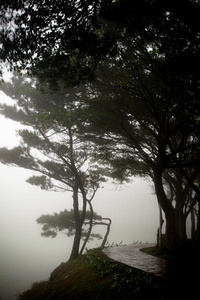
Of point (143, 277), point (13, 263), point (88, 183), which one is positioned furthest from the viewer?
point (13, 263)

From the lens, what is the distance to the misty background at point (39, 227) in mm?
38500

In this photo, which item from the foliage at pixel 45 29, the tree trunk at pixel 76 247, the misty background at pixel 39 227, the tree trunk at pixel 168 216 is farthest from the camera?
the misty background at pixel 39 227

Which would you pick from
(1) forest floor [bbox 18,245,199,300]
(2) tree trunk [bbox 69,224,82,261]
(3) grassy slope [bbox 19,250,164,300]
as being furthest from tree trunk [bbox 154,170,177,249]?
(2) tree trunk [bbox 69,224,82,261]

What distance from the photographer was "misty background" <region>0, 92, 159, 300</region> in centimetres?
3850

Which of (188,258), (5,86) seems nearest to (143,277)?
(188,258)

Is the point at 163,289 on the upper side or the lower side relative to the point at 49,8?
lower

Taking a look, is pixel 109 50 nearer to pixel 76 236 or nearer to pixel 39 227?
pixel 76 236

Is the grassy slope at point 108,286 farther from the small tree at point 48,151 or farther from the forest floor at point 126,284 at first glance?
the small tree at point 48,151

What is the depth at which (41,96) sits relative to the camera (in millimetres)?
10336

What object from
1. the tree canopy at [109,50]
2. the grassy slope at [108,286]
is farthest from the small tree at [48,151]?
the grassy slope at [108,286]

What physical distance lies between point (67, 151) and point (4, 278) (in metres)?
36.3

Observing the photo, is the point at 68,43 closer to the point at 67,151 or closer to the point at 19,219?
the point at 67,151

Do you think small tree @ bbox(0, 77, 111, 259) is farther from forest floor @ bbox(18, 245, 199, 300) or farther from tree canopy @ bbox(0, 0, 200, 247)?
forest floor @ bbox(18, 245, 199, 300)

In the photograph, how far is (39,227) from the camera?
96562 mm
